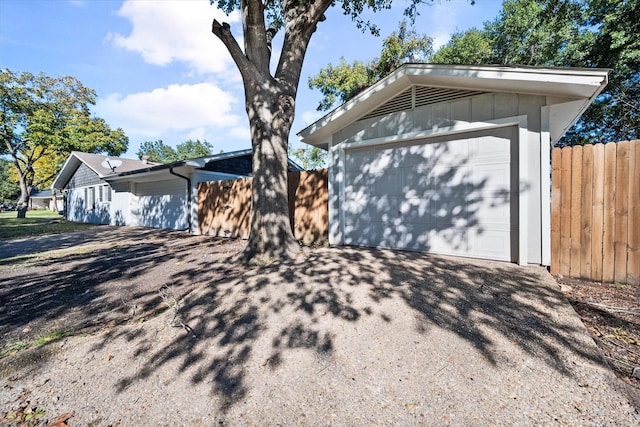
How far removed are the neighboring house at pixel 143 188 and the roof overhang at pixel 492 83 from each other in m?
6.79

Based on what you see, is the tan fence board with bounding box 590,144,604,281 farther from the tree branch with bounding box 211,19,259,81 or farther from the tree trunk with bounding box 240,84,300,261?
the tree branch with bounding box 211,19,259,81

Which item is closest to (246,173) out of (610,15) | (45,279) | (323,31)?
(323,31)

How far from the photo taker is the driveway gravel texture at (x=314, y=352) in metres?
1.76

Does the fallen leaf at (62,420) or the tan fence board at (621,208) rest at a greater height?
the tan fence board at (621,208)

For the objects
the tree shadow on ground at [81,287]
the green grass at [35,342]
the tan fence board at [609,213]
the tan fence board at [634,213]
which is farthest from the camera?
the tan fence board at [609,213]

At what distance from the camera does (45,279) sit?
4719mm

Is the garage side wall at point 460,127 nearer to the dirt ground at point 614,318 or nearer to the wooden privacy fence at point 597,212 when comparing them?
the wooden privacy fence at point 597,212

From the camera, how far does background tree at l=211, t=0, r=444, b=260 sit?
4.95 m

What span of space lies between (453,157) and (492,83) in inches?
51.6

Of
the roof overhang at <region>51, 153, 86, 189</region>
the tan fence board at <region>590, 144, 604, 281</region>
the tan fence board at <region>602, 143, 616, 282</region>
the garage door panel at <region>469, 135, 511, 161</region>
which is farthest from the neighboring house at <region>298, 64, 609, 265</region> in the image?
the roof overhang at <region>51, 153, 86, 189</region>

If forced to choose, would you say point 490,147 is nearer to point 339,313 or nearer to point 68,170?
point 339,313

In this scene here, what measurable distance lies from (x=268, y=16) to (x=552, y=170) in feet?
28.2

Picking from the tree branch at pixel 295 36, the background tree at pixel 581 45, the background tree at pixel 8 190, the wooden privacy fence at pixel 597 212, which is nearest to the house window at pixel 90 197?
the tree branch at pixel 295 36

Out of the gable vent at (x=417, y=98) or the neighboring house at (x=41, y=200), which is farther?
the neighboring house at (x=41, y=200)
